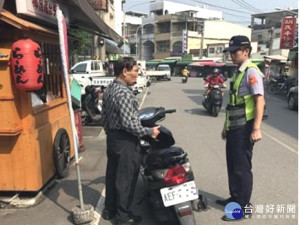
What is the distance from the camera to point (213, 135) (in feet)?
28.4

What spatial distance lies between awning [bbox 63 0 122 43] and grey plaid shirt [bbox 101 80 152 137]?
2.17 metres

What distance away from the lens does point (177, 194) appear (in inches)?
135

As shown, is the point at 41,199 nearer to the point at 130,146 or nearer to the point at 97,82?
the point at 130,146

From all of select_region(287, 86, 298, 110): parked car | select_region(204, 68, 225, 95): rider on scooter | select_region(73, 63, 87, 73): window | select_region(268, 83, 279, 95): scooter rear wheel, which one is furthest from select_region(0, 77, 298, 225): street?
select_region(268, 83, 279, 95): scooter rear wheel

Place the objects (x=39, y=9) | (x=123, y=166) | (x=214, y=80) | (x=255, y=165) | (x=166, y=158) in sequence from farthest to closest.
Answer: (x=214, y=80) → (x=255, y=165) → (x=39, y=9) → (x=123, y=166) → (x=166, y=158)

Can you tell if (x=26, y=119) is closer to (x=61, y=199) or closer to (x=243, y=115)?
(x=61, y=199)

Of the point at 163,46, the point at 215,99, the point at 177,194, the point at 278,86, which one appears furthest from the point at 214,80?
the point at 163,46

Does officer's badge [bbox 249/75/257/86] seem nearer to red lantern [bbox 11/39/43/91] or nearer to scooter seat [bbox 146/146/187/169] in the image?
scooter seat [bbox 146/146/187/169]

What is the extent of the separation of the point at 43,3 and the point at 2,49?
1.06 meters

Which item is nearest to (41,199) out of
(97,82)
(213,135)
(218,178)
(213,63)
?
(218,178)

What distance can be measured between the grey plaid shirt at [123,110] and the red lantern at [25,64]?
2.93 ft

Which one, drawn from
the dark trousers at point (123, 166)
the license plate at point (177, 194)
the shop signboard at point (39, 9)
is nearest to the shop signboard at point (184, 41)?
the shop signboard at point (39, 9)

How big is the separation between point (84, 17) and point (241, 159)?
3.70 meters

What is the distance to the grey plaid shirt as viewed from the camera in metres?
3.50
